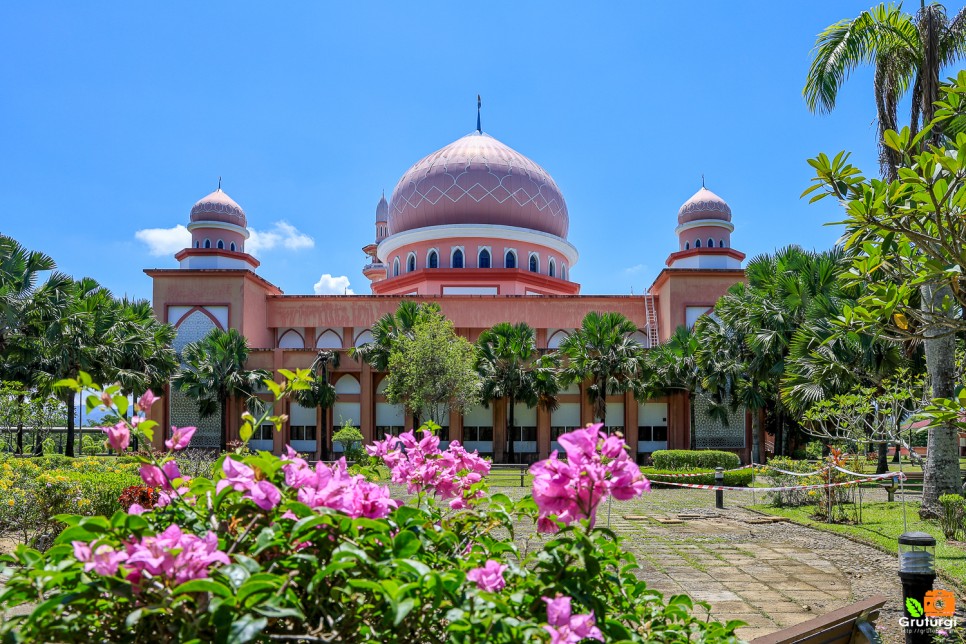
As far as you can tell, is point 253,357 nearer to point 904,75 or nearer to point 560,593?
point 904,75

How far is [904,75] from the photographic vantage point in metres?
13.1

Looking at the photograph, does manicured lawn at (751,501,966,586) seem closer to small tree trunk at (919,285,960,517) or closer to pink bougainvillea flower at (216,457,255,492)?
small tree trunk at (919,285,960,517)

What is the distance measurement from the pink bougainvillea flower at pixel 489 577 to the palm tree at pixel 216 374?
97.0 feet

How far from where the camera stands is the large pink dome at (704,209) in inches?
1553

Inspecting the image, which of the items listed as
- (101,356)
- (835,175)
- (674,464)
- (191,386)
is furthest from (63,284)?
(835,175)

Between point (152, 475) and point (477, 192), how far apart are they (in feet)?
129

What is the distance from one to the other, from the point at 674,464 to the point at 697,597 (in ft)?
57.1

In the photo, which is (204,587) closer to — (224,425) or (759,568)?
(759,568)

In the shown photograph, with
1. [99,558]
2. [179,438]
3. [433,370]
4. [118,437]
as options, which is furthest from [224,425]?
[99,558]

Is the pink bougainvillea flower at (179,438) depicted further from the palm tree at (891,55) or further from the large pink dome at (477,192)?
the large pink dome at (477,192)

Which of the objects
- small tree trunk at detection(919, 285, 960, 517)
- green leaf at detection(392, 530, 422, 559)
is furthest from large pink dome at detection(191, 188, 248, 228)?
green leaf at detection(392, 530, 422, 559)

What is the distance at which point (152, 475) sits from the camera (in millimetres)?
2193

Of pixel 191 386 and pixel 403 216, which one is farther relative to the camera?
pixel 403 216

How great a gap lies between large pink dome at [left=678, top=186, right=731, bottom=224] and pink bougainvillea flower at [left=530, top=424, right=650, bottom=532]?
39192 mm
